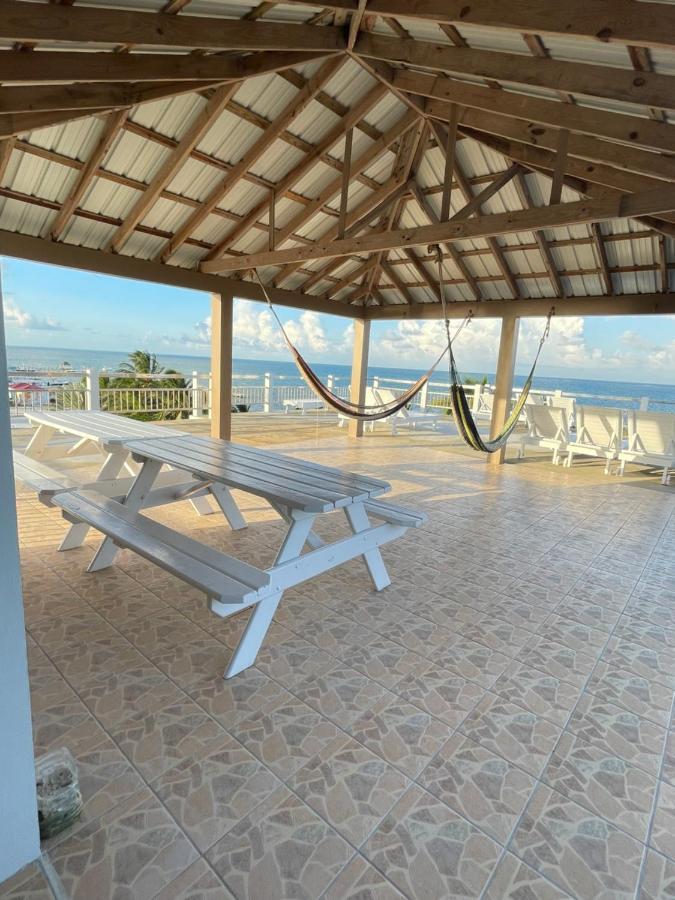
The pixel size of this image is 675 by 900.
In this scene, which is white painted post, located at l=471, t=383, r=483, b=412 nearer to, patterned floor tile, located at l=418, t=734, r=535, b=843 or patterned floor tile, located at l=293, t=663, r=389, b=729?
patterned floor tile, located at l=293, t=663, r=389, b=729

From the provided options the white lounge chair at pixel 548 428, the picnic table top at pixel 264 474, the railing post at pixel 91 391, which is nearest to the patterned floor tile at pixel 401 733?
the picnic table top at pixel 264 474

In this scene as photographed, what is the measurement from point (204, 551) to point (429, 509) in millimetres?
2734

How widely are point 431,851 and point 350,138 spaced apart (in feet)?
15.7

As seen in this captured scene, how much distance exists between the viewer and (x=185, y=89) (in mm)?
3068

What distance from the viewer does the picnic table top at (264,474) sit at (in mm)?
2096

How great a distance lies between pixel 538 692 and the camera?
1.88 m

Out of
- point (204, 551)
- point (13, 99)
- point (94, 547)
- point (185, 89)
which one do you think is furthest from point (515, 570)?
point (13, 99)

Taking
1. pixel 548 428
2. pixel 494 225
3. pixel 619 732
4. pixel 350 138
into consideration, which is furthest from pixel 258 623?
pixel 548 428

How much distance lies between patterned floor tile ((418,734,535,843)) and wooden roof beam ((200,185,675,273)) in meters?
3.12

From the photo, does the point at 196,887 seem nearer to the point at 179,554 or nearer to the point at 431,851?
the point at 431,851

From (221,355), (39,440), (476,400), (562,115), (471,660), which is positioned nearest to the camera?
(471,660)

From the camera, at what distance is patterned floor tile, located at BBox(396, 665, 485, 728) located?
5.74 ft

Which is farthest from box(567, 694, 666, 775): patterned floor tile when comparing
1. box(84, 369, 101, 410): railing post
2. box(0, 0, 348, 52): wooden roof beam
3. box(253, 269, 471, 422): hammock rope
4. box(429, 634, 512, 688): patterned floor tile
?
box(84, 369, 101, 410): railing post

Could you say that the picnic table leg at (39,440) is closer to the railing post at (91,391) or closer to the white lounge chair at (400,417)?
the railing post at (91,391)
